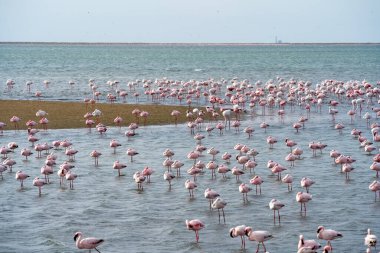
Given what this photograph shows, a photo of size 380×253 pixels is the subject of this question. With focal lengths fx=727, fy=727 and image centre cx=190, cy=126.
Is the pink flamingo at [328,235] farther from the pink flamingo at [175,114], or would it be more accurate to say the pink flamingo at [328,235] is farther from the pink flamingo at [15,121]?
the pink flamingo at [15,121]

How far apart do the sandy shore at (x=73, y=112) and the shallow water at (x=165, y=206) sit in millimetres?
5311

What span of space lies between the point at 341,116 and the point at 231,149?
10798mm

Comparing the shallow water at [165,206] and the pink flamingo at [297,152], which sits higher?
the pink flamingo at [297,152]

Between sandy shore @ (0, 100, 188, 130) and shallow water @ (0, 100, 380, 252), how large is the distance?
209 inches

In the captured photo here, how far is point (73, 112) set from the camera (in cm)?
3488

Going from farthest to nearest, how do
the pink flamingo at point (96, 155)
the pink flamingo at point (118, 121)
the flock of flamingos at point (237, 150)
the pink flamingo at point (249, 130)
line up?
the pink flamingo at point (118, 121), the pink flamingo at point (249, 130), the pink flamingo at point (96, 155), the flock of flamingos at point (237, 150)

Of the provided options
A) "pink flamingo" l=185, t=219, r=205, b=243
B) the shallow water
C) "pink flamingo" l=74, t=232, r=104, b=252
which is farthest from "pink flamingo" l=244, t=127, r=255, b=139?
"pink flamingo" l=74, t=232, r=104, b=252

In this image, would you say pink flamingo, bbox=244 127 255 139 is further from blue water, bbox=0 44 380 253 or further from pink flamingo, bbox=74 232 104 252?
pink flamingo, bbox=74 232 104 252

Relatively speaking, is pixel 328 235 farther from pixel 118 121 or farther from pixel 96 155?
pixel 118 121

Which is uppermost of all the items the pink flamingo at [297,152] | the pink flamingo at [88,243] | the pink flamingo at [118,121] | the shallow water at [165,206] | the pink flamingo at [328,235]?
the pink flamingo at [118,121]

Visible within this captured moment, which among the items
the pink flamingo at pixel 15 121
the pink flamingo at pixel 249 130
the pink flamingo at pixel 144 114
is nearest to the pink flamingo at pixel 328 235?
the pink flamingo at pixel 249 130

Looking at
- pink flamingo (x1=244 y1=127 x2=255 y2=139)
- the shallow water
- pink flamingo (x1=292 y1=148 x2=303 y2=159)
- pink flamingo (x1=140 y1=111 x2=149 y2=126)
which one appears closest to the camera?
the shallow water

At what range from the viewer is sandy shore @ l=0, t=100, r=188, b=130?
1235 inches

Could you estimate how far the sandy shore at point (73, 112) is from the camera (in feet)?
103
